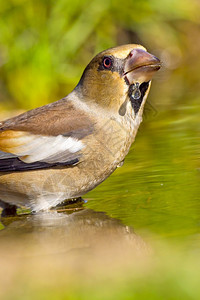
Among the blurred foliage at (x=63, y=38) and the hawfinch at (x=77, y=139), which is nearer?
the hawfinch at (x=77, y=139)

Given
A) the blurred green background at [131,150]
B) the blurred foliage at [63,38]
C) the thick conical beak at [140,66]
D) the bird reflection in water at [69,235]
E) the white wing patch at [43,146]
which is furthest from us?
the blurred foliage at [63,38]

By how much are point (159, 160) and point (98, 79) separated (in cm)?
91

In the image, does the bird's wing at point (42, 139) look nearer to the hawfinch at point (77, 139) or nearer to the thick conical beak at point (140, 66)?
the hawfinch at point (77, 139)

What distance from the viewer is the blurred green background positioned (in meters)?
2.86

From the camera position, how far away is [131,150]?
5645 millimetres

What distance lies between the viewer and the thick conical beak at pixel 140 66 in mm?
4246

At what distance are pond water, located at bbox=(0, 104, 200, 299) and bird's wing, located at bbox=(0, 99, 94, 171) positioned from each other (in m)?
0.38

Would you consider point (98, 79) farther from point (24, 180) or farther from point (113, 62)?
point (24, 180)

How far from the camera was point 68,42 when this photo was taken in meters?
9.34

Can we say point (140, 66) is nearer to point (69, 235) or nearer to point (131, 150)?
point (69, 235)

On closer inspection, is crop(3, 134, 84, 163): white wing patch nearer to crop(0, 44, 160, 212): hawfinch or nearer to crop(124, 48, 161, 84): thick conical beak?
crop(0, 44, 160, 212): hawfinch

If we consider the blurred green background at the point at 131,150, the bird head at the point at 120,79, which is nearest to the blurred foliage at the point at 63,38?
the blurred green background at the point at 131,150

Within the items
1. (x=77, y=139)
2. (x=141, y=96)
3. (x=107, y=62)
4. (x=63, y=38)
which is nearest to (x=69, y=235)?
(x=77, y=139)

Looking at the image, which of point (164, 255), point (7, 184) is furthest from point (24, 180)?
point (164, 255)
